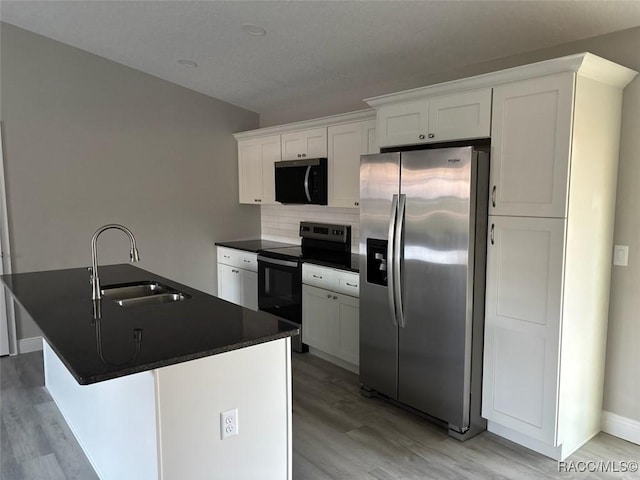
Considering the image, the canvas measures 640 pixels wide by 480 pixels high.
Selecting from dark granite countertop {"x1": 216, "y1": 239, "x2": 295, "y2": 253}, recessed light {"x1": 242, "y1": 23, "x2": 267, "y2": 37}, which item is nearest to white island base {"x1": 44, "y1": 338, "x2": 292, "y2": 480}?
recessed light {"x1": 242, "y1": 23, "x2": 267, "y2": 37}

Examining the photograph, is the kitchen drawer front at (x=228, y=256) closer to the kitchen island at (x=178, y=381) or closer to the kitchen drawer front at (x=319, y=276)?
the kitchen drawer front at (x=319, y=276)

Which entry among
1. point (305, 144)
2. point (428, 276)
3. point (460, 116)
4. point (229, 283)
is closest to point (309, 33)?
point (460, 116)

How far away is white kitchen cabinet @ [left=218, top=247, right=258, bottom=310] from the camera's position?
4.90 m

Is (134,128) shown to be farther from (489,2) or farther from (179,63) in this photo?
(489,2)

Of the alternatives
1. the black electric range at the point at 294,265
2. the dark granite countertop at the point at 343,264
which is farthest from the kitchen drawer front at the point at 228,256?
the dark granite countertop at the point at 343,264

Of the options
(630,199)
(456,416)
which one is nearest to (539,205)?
(630,199)

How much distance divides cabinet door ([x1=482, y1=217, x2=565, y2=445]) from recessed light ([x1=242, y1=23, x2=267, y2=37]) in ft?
6.81

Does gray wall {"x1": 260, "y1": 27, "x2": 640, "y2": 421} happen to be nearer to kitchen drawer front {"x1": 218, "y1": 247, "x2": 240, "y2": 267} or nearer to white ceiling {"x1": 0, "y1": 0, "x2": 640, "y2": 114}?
white ceiling {"x1": 0, "y1": 0, "x2": 640, "y2": 114}

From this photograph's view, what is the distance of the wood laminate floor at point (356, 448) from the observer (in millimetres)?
2580

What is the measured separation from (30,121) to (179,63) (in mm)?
1434

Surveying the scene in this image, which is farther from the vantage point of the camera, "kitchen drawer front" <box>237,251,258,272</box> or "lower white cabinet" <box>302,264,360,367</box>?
"kitchen drawer front" <box>237,251,258,272</box>

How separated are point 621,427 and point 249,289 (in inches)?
132

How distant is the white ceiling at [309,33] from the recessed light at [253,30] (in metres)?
0.06

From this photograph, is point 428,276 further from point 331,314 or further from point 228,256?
point 228,256
